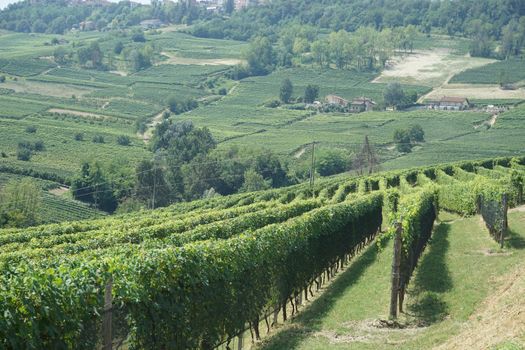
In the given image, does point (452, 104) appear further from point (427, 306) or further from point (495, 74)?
point (427, 306)

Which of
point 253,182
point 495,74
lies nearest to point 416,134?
point 253,182

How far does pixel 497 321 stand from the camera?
50.6ft

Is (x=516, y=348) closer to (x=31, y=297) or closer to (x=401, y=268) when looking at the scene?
(x=31, y=297)

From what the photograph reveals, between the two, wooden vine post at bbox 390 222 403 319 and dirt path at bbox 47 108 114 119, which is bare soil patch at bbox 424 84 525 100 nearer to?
dirt path at bbox 47 108 114 119

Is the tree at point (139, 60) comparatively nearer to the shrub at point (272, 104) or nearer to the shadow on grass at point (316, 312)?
the shrub at point (272, 104)

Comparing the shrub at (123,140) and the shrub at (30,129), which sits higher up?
the shrub at (30,129)

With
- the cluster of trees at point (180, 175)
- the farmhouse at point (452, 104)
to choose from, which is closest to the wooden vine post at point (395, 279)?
the cluster of trees at point (180, 175)

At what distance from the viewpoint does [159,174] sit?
94.3m

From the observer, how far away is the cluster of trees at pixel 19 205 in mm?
68688

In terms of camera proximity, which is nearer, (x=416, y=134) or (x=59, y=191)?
(x=59, y=191)

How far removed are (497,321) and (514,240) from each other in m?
15.4

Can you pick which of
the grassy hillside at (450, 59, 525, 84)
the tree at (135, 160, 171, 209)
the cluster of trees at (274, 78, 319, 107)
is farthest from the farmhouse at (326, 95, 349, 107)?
the tree at (135, 160, 171, 209)

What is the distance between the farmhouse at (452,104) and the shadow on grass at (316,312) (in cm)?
12277

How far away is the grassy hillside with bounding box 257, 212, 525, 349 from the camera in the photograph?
16.4 metres
